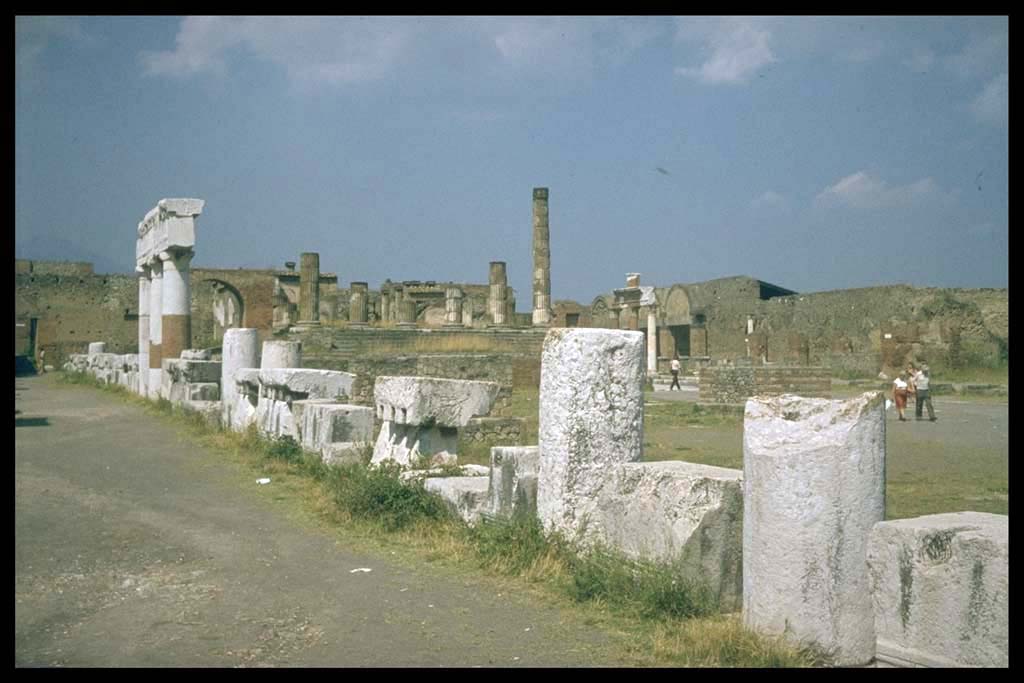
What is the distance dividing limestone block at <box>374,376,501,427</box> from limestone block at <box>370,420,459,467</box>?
15 centimetres

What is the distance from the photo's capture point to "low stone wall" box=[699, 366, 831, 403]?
20.4m

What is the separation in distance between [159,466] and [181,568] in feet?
10.9

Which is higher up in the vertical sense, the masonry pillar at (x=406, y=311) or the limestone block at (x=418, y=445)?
the masonry pillar at (x=406, y=311)

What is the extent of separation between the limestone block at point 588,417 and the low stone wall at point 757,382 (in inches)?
603

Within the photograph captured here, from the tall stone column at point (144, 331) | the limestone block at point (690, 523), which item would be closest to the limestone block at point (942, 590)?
the limestone block at point (690, 523)

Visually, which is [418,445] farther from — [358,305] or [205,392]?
[358,305]

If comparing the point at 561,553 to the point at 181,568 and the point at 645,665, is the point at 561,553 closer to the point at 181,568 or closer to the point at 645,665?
the point at 645,665

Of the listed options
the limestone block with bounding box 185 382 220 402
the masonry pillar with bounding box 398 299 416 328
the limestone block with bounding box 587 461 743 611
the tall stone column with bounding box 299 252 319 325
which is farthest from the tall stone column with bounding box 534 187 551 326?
the limestone block with bounding box 587 461 743 611

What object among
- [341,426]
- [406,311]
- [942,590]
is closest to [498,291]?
[406,311]

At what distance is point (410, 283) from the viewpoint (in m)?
51.8

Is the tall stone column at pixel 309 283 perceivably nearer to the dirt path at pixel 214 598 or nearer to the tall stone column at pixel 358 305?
the tall stone column at pixel 358 305

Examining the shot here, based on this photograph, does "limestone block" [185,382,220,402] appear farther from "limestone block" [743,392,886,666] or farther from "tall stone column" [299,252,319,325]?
"tall stone column" [299,252,319,325]

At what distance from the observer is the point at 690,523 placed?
14.4 feet

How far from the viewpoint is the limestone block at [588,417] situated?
17.5ft
